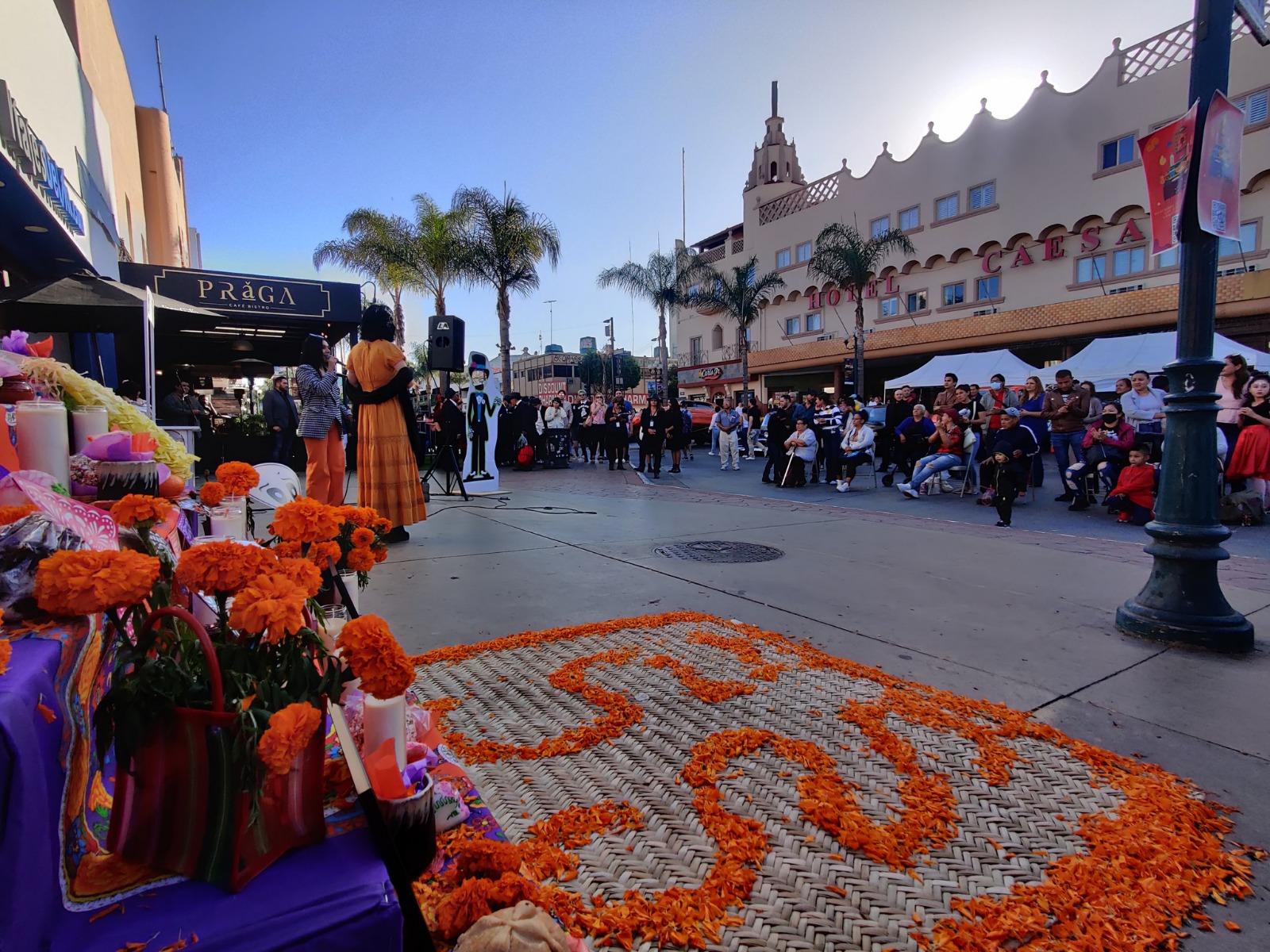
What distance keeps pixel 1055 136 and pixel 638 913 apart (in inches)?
1255

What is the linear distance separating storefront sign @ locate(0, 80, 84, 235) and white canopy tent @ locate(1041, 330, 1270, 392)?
62.2ft

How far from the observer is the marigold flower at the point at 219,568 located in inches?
52.0

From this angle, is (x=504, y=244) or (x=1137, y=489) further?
(x=504, y=244)

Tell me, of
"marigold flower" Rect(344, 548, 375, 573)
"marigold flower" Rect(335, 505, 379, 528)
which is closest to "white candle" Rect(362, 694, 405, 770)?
"marigold flower" Rect(344, 548, 375, 573)

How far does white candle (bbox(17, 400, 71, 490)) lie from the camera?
2164 mm

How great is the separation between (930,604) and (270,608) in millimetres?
4475

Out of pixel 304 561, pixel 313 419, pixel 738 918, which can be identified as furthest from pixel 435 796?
pixel 313 419

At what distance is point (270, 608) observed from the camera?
3.98 feet

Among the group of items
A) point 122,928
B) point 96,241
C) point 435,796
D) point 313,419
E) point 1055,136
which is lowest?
point 435,796

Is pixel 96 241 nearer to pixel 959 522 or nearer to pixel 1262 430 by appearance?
pixel 959 522

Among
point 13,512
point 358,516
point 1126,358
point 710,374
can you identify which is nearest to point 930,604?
point 358,516

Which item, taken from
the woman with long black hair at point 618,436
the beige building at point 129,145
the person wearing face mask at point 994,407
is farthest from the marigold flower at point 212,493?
the woman with long black hair at point 618,436

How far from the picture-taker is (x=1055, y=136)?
25.6m

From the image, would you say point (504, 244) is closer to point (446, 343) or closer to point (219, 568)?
point (446, 343)
